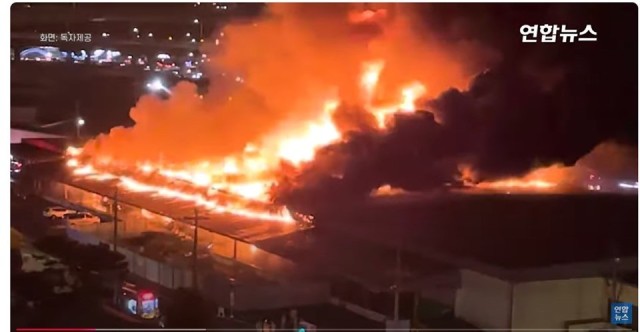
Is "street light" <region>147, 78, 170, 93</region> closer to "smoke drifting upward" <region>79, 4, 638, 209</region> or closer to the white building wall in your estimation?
"smoke drifting upward" <region>79, 4, 638, 209</region>

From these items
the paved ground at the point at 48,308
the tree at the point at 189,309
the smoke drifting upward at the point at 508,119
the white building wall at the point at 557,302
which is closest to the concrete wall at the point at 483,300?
the white building wall at the point at 557,302

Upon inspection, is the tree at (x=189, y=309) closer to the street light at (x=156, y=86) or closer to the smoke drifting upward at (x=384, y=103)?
the smoke drifting upward at (x=384, y=103)

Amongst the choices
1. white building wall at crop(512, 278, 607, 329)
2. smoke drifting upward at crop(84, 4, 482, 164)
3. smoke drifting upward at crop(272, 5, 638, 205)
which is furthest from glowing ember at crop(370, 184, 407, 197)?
white building wall at crop(512, 278, 607, 329)

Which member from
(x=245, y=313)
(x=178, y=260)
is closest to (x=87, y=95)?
(x=178, y=260)

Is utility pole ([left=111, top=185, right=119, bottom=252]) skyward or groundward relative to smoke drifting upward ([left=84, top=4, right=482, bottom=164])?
groundward

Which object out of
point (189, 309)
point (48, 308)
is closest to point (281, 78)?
point (189, 309)

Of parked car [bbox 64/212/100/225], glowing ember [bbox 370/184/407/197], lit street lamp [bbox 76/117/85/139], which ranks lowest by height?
parked car [bbox 64/212/100/225]
